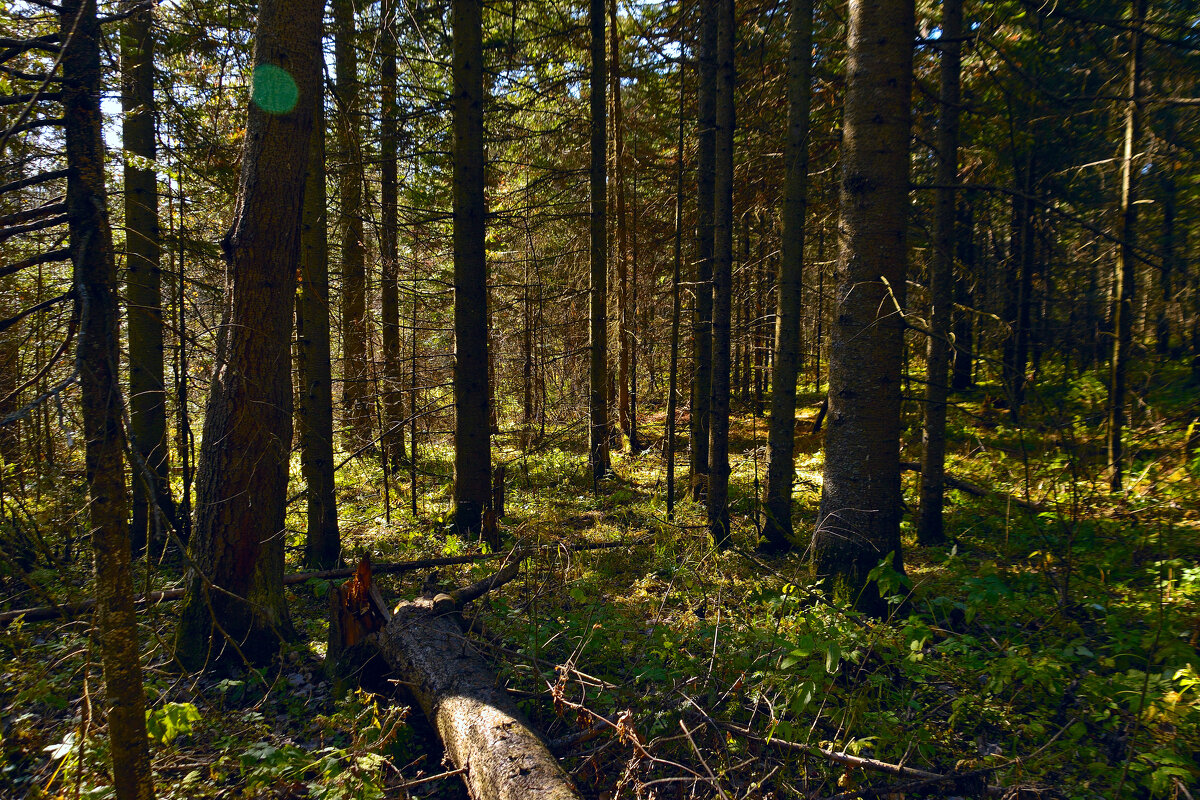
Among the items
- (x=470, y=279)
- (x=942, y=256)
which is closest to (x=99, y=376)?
(x=470, y=279)

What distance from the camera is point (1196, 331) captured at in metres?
8.88

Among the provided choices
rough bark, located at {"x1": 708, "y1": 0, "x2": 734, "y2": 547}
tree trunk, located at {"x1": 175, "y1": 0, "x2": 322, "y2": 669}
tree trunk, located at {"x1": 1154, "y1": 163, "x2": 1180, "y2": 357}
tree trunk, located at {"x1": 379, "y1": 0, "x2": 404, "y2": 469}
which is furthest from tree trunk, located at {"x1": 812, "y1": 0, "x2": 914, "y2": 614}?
tree trunk, located at {"x1": 1154, "y1": 163, "x2": 1180, "y2": 357}

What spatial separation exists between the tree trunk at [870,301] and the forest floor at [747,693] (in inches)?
18.5

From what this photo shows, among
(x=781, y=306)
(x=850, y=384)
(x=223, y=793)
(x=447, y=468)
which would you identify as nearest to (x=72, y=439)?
(x=223, y=793)

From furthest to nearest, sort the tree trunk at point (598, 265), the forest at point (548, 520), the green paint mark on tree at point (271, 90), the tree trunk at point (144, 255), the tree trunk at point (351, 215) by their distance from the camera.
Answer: the tree trunk at point (598, 265)
the tree trunk at point (144, 255)
the tree trunk at point (351, 215)
the green paint mark on tree at point (271, 90)
the forest at point (548, 520)

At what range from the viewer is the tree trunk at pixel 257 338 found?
4367 mm

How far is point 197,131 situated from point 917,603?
8.68m

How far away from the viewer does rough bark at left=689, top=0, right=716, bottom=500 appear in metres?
8.15

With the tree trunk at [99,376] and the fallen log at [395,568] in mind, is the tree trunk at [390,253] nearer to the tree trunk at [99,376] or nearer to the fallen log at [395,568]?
the fallen log at [395,568]

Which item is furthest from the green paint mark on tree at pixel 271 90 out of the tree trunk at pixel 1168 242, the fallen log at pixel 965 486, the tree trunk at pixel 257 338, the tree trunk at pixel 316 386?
the tree trunk at pixel 1168 242

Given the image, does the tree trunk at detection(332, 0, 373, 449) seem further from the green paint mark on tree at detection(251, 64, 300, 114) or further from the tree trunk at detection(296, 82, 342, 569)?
the green paint mark on tree at detection(251, 64, 300, 114)

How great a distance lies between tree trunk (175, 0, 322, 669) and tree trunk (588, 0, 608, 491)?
6909mm

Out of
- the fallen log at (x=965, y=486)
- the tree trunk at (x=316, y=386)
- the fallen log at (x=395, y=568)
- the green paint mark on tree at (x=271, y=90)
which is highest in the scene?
the green paint mark on tree at (x=271, y=90)

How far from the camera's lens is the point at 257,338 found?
14.6 feet
